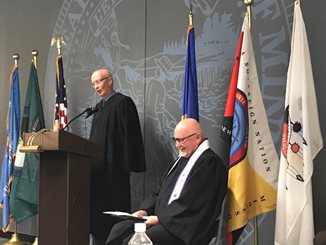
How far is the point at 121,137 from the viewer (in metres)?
4.11

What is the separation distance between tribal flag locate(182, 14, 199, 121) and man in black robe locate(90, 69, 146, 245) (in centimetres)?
54

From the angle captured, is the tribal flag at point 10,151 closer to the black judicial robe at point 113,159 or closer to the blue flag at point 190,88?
the black judicial robe at point 113,159

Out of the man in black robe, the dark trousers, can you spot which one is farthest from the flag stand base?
the dark trousers

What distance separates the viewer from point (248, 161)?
3.37 metres

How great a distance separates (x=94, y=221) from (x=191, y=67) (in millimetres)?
1509

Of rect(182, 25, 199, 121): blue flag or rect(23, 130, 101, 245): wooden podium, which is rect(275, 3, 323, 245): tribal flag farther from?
rect(23, 130, 101, 245): wooden podium

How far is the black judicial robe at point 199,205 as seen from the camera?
3018 millimetres

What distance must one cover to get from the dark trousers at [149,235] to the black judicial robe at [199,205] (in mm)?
39

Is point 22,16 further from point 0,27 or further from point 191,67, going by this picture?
point 191,67

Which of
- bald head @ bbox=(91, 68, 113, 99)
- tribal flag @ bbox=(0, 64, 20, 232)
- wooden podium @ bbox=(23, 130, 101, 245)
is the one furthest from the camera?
tribal flag @ bbox=(0, 64, 20, 232)

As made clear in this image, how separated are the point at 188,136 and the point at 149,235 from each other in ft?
2.45

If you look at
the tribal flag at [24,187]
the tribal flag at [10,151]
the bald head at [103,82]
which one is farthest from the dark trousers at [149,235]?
the tribal flag at [10,151]

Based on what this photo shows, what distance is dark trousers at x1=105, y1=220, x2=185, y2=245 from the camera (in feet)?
9.74

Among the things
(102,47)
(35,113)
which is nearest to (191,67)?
(102,47)
